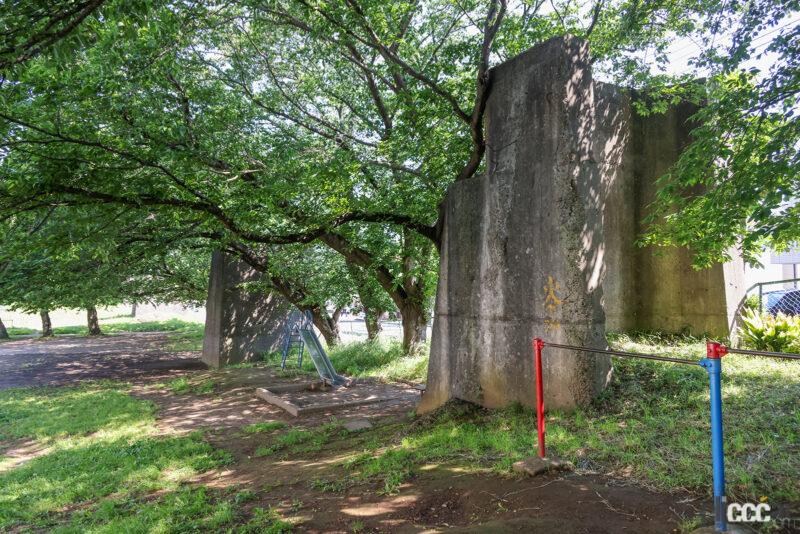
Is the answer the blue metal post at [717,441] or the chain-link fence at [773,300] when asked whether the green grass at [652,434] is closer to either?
the blue metal post at [717,441]

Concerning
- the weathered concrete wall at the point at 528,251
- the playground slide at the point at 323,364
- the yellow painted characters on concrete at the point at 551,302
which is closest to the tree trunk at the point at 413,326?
the playground slide at the point at 323,364

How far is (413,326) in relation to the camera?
12992 millimetres

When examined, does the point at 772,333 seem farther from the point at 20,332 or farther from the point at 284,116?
the point at 20,332

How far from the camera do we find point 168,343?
25641 millimetres

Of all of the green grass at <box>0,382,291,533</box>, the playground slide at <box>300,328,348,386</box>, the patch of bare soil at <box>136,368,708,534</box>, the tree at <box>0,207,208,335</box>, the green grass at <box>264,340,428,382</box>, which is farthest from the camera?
the green grass at <box>264,340,428,382</box>

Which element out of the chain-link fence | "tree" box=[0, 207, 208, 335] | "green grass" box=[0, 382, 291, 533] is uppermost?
"tree" box=[0, 207, 208, 335]

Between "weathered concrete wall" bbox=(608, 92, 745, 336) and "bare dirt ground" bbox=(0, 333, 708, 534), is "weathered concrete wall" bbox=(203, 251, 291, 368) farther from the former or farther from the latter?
"weathered concrete wall" bbox=(608, 92, 745, 336)

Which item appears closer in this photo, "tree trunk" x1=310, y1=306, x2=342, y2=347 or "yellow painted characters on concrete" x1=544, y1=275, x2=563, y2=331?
"yellow painted characters on concrete" x1=544, y1=275, x2=563, y2=331

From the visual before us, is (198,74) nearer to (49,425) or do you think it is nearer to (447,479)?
(49,425)

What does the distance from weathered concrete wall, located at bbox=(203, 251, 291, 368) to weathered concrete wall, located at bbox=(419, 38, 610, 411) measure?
11813mm

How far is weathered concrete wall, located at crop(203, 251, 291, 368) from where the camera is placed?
17078 mm

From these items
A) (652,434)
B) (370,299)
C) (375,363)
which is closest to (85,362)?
(370,299)

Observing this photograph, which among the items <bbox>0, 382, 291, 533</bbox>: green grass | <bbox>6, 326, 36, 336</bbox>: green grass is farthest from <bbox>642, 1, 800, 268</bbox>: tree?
<bbox>6, 326, 36, 336</bbox>: green grass

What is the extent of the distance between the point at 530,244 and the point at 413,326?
7.20m
